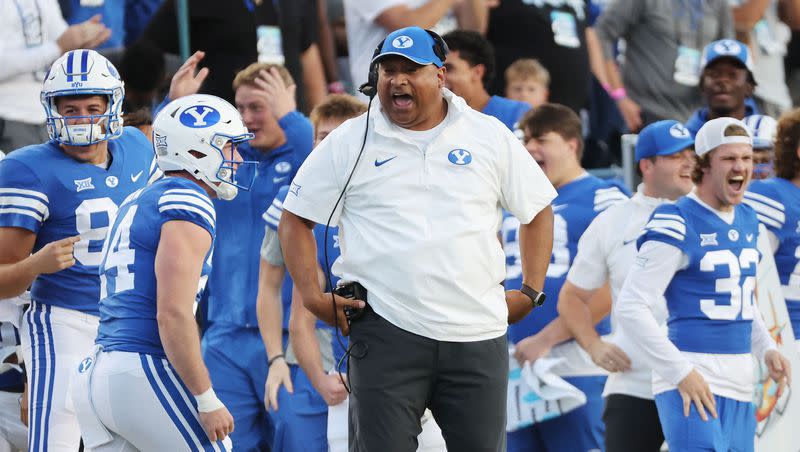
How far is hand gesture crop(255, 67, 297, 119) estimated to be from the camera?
23.2ft

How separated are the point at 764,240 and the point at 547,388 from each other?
4.05ft

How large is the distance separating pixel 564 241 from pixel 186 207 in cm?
272

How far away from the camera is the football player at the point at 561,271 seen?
6770 mm

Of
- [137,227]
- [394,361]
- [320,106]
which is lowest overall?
[394,361]

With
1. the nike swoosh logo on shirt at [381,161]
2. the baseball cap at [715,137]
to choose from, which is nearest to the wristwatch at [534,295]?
the nike swoosh logo on shirt at [381,161]

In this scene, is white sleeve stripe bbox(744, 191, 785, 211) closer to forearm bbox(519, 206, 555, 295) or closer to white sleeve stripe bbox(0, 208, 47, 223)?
forearm bbox(519, 206, 555, 295)

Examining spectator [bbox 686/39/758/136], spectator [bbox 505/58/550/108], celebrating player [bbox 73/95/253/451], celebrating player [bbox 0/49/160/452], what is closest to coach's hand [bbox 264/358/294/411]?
celebrating player [bbox 0/49/160/452]

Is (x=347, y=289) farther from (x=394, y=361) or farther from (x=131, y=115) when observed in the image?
(x=131, y=115)

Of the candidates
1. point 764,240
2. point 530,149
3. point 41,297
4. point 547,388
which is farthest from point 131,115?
point 764,240

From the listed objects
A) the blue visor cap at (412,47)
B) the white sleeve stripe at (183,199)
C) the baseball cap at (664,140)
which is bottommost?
the white sleeve stripe at (183,199)

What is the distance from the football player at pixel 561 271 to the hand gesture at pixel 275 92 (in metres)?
1.23

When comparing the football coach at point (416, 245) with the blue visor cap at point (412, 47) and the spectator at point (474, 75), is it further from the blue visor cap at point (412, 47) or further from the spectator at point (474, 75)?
the spectator at point (474, 75)

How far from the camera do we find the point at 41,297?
575 centimetres

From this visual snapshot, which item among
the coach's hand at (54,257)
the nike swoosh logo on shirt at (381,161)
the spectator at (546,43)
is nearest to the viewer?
the nike swoosh logo on shirt at (381,161)
